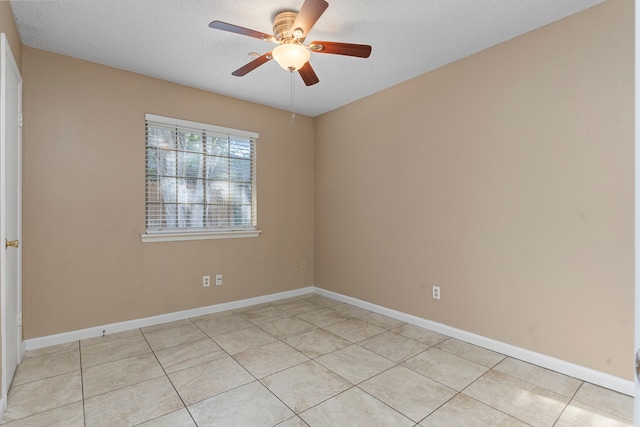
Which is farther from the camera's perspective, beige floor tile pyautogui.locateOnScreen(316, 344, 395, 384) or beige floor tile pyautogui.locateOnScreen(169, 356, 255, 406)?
beige floor tile pyautogui.locateOnScreen(316, 344, 395, 384)

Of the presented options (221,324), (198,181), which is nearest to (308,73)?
(198,181)

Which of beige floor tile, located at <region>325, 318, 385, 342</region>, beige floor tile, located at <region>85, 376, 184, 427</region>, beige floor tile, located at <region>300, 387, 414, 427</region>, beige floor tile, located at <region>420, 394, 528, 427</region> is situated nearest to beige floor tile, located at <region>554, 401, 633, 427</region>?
beige floor tile, located at <region>420, 394, 528, 427</region>

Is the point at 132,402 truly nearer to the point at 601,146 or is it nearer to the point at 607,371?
the point at 607,371

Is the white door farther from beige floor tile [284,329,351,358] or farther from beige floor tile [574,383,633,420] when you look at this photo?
beige floor tile [574,383,633,420]

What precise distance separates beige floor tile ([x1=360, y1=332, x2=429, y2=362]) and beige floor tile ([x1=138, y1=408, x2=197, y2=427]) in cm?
151

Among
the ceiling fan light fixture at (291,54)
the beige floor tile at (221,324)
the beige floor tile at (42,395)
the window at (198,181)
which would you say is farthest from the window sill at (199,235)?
the ceiling fan light fixture at (291,54)

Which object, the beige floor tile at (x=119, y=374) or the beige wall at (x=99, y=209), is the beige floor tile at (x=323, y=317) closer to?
the beige wall at (x=99, y=209)

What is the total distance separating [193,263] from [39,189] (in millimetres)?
1510

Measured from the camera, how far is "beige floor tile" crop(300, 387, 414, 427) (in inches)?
69.6

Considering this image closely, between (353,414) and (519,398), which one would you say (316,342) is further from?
(519,398)

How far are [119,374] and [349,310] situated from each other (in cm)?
237

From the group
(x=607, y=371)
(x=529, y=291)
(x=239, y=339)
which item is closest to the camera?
(x=607, y=371)

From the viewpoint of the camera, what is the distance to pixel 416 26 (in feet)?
7.81

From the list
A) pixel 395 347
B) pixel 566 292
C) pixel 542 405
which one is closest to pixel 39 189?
pixel 395 347
